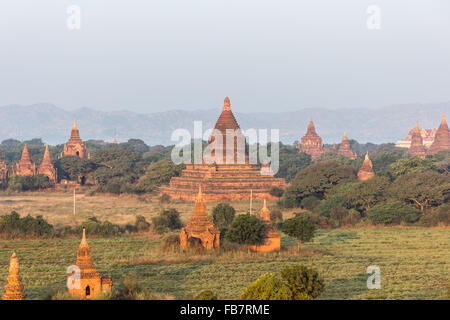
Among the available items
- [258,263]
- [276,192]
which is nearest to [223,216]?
[258,263]

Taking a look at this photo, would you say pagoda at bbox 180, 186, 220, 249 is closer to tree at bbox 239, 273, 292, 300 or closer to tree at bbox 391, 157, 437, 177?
tree at bbox 239, 273, 292, 300

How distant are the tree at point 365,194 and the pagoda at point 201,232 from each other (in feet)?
60.2

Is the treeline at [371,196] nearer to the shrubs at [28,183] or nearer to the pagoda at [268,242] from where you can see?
the pagoda at [268,242]

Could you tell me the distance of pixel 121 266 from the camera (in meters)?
30.0

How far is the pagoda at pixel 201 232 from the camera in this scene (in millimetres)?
33594

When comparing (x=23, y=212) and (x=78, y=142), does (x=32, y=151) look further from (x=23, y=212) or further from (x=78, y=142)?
(x=23, y=212)

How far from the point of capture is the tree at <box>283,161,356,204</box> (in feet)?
184

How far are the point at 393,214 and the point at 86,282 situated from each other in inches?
1074

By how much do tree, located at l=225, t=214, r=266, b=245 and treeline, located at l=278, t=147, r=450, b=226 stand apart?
12.4m

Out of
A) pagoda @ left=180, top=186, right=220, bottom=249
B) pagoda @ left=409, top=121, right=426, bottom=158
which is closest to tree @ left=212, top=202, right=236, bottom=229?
pagoda @ left=180, top=186, right=220, bottom=249

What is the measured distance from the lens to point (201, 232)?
3366 centimetres

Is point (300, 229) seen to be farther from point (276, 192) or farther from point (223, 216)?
point (276, 192)
